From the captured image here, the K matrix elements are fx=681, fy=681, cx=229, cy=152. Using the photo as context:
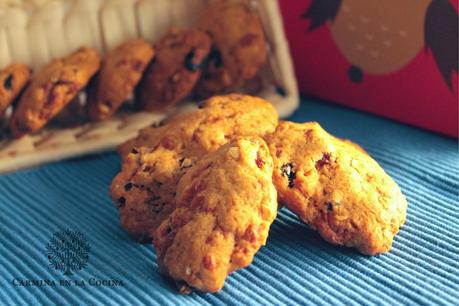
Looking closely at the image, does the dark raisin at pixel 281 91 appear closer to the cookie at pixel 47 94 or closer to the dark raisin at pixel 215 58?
the dark raisin at pixel 215 58

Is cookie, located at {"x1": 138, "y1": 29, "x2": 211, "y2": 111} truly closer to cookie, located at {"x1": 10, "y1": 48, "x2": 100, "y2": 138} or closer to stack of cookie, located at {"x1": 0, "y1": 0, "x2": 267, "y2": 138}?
stack of cookie, located at {"x1": 0, "y1": 0, "x2": 267, "y2": 138}

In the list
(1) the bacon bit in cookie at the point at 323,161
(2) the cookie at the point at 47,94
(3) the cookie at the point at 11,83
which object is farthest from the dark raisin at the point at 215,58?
(1) the bacon bit in cookie at the point at 323,161

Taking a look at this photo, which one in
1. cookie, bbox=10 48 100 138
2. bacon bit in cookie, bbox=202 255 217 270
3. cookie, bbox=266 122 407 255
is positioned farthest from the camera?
cookie, bbox=10 48 100 138

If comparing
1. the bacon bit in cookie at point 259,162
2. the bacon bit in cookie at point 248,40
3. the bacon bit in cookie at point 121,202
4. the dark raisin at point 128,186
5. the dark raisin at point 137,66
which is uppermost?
the bacon bit in cookie at point 259,162

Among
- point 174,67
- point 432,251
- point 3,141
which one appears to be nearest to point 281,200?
point 432,251

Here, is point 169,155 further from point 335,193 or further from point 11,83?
point 11,83

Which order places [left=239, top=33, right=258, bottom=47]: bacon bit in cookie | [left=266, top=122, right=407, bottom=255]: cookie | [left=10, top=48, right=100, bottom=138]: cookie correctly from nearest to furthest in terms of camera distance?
[left=266, top=122, right=407, bottom=255]: cookie, [left=10, top=48, right=100, bottom=138]: cookie, [left=239, top=33, right=258, bottom=47]: bacon bit in cookie

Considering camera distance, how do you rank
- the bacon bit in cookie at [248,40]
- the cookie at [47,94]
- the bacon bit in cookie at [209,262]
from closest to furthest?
1. the bacon bit in cookie at [209,262]
2. the cookie at [47,94]
3. the bacon bit in cookie at [248,40]

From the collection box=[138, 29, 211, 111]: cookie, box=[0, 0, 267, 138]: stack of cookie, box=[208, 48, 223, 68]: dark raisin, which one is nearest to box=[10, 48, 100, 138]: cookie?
box=[0, 0, 267, 138]: stack of cookie
